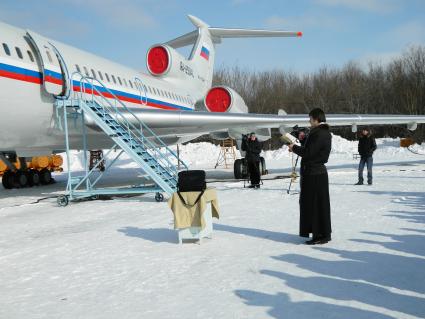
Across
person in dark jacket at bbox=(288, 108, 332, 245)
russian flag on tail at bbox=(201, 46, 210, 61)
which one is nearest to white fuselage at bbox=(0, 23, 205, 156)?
person in dark jacket at bbox=(288, 108, 332, 245)

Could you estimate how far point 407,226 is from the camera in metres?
6.25

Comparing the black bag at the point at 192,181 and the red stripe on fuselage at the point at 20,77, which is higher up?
the red stripe on fuselage at the point at 20,77

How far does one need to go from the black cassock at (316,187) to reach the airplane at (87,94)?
629cm

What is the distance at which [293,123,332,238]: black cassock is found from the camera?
5465 mm

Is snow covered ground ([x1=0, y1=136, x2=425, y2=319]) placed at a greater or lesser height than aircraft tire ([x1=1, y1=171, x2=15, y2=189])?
lesser

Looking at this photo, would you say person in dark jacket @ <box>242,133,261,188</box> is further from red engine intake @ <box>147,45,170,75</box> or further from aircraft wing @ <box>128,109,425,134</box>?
red engine intake @ <box>147,45,170,75</box>

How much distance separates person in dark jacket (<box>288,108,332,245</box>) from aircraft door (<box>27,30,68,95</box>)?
637 centimetres

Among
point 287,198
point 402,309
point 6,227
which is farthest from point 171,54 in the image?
point 402,309

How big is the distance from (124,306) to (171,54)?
16.5 metres

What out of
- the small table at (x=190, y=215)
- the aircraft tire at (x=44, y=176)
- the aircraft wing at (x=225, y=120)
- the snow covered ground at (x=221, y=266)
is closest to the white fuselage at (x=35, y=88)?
the aircraft wing at (x=225, y=120)

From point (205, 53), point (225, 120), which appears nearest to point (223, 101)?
point (225, 120)

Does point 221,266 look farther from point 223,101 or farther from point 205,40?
point 205,40

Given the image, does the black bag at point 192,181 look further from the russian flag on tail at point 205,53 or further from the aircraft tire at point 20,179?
the russian flag on tail at point 205,53

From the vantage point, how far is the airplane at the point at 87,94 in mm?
9086
